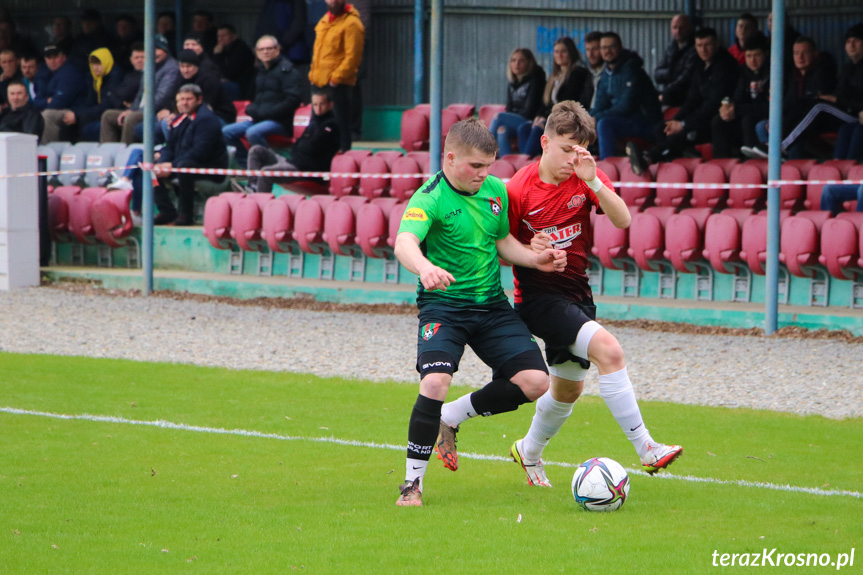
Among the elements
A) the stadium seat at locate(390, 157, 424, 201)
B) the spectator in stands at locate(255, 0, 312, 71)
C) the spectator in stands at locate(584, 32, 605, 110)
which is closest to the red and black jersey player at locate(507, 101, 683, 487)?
the stadium seat at locate(390, 157, 424, 201)

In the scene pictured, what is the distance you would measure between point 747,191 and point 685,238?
40.1 inches

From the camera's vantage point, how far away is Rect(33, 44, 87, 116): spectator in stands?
19.3 metres

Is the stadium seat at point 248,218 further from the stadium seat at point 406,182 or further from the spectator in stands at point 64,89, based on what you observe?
the spectator in stands at point 64,89

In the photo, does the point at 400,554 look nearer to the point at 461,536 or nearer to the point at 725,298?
the point at 461,536

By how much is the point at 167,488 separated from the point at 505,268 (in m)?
8.09

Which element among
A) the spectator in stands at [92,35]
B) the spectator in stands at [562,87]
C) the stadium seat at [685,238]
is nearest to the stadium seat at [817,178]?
the stadium seat at [685,238]

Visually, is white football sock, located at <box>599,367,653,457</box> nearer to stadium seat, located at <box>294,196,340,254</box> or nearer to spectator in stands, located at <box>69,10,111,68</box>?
stadium seat, located at <box>294,196,340,254</box>

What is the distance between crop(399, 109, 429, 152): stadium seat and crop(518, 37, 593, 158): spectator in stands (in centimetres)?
168

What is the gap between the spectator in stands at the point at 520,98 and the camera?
1527 cm

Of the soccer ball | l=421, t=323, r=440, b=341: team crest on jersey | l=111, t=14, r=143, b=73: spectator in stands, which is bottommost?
the soccer ball

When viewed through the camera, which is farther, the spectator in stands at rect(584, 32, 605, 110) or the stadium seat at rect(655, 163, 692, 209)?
the spectator in stands at rect(584, 32, 605, 110)

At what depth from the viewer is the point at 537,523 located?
527 centimetres

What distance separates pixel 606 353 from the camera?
221 inches

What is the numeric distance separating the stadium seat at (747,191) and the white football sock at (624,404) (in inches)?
290
